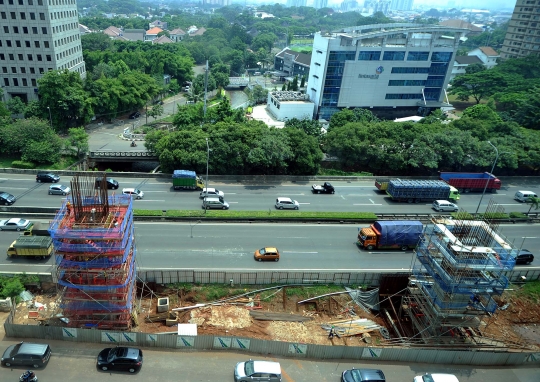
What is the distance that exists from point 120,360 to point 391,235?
29328mm

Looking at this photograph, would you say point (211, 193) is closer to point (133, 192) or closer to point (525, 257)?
point (133, 192)

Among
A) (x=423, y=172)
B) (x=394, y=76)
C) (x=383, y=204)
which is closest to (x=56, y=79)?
(x=383, y=204)

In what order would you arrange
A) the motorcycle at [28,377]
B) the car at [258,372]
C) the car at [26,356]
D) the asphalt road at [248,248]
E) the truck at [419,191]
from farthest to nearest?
1. the truck at [419,191]
2. the asphalt road at [248,248]
3. the car at [258,372]
4. the car at [26,356]
5. the motorcycle at [28,377]

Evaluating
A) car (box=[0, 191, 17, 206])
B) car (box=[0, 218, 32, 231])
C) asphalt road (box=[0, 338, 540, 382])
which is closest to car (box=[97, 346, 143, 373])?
asphalt road (box=[0, 338, 540, 382])

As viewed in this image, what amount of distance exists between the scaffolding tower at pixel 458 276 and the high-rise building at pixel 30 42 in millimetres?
85874

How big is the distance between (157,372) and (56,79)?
64.0 metres

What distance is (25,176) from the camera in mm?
55781

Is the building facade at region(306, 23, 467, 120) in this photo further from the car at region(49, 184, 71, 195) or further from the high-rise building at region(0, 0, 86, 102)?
the car at region(49, 184, 71, 195)

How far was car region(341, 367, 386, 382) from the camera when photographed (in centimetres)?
2606

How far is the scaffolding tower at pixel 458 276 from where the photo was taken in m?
29.3

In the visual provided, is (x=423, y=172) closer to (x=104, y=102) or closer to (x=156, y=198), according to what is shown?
(x=156, y=198)

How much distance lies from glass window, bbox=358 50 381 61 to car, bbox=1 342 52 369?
85.7m

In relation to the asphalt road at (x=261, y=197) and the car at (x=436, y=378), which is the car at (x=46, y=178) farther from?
the car at (x=436, y=378)

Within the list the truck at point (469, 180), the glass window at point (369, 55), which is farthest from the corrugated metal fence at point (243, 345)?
the glass window at point (369, 55)
